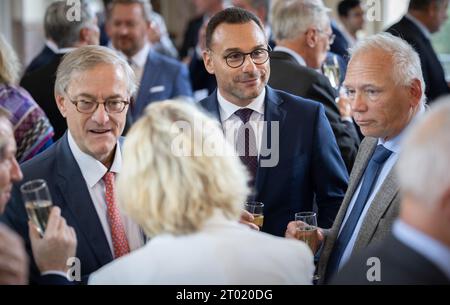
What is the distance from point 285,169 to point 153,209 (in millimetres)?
1229

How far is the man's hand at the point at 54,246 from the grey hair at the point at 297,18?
7.34 ft

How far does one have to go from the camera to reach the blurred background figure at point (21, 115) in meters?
3.49

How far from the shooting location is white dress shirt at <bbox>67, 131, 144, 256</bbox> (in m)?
2.54

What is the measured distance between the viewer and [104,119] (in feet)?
8.52

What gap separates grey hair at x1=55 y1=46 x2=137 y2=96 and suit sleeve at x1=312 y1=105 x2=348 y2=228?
778 millimetres

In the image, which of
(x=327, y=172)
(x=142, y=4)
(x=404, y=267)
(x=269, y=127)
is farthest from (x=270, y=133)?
(x=142, y=4)

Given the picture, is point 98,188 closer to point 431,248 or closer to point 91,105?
point 91,105

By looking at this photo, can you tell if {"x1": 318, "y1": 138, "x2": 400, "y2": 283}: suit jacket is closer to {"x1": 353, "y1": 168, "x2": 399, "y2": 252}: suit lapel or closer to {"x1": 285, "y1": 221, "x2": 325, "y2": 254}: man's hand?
{"x1": 353, "y1": 168, "x2": 399, "y2": 252}: suit lapel

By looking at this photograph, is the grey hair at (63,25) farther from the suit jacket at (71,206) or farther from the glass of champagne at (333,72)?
the suit jacket at (71,206)

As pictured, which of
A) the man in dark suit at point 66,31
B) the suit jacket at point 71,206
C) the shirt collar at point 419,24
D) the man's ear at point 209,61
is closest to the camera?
the suit jacket at point 71,206

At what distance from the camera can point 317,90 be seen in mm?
3660

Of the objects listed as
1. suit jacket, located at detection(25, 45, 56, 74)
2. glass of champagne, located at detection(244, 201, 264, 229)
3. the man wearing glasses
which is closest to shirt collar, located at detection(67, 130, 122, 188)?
the man wearing glasses

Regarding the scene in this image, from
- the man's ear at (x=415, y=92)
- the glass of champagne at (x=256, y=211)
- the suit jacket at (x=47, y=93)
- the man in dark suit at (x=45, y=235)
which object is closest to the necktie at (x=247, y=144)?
the glass of champagne at (x=256, y=211)

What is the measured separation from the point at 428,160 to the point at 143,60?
393 centimetres
